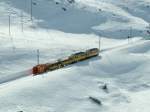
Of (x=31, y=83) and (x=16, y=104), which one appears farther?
(x=31, y=83)

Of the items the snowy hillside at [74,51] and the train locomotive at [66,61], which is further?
the train locomotive at [66,61]

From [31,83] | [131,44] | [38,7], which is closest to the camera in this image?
[31,83]

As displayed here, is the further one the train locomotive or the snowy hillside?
the train locomotive

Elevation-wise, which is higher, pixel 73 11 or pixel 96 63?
pixel 73 11

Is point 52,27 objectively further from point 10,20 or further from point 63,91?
point 63,91

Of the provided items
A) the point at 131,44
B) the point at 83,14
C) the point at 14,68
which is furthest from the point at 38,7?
the point at 14,68
